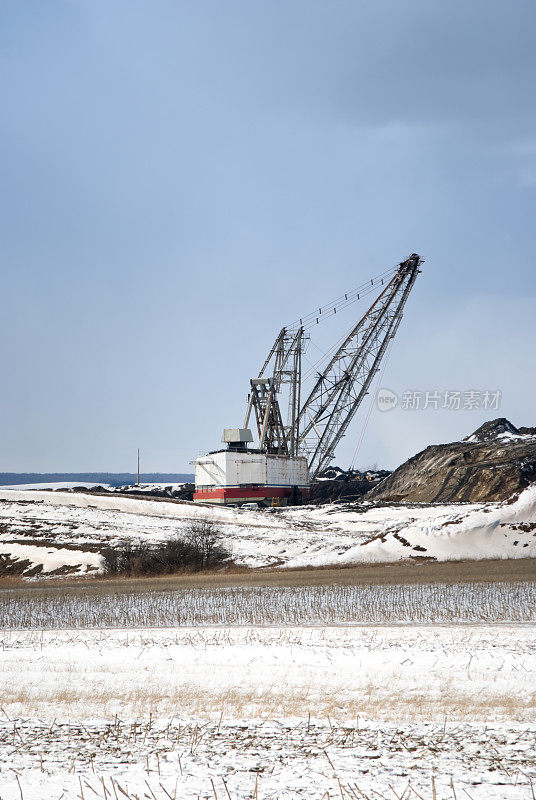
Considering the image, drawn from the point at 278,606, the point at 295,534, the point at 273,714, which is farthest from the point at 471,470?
the point at 273,714

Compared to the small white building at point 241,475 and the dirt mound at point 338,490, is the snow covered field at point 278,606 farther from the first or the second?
the dirt mound at point 338,490

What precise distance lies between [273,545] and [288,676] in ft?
90.7

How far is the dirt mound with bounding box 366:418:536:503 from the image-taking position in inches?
2810

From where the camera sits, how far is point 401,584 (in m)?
22.3

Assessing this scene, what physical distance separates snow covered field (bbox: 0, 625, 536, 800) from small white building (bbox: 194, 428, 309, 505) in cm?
5809

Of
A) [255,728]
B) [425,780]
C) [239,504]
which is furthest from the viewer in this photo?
[239,504]

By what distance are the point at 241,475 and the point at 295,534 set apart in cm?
2871

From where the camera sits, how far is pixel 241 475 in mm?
73312

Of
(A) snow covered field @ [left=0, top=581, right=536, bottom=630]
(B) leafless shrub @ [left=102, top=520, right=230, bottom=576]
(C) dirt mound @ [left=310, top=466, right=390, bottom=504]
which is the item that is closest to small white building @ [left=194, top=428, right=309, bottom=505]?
(C) dirt mound @ [left=310, top=466, right=390, bottom=504]

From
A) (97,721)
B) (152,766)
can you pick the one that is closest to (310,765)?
(152,766)

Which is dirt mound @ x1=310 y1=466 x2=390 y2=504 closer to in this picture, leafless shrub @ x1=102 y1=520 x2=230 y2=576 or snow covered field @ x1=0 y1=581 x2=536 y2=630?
leafless shrub @ x1=102 y1=520 x2=230 y2=576

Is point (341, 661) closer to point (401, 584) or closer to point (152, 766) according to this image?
point (152, 766)

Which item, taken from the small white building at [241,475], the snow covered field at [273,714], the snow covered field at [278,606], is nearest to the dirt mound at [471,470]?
the small white building at [241,475]

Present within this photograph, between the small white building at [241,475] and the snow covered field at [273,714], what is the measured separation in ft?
191
